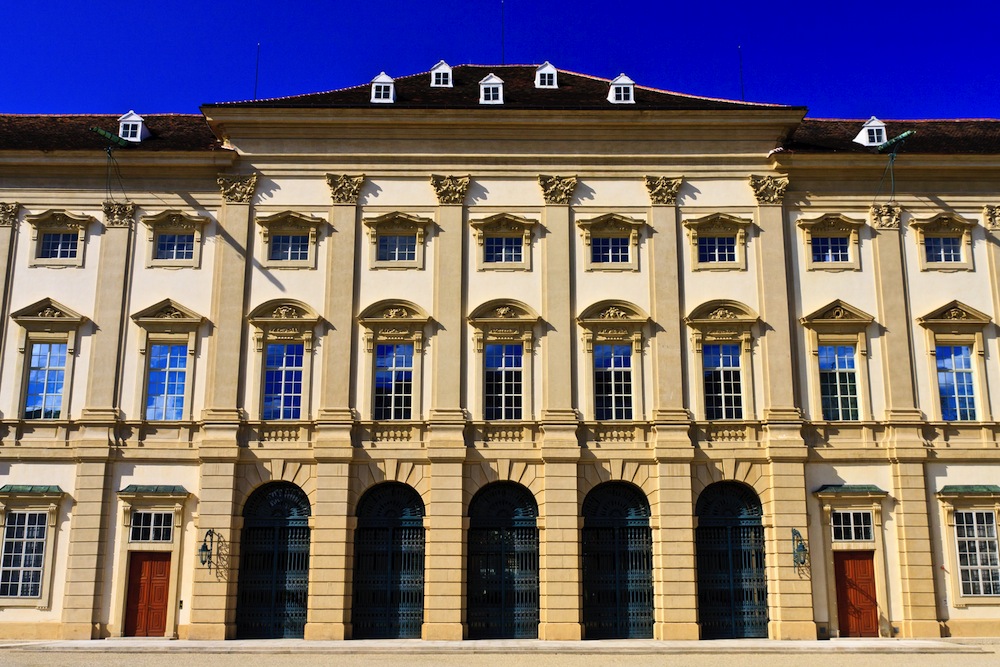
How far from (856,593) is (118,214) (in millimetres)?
24822

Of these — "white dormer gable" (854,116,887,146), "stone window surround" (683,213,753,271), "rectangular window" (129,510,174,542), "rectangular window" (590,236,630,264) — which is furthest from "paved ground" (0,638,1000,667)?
"white dormer gable" (854,116,887,146)

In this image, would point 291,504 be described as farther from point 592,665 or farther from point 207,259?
point 592,665

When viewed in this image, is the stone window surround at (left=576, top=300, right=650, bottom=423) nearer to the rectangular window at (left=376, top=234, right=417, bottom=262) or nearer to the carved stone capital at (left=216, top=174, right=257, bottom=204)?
the rectangular window at (left=376, top=234, right=417, bottom=262)

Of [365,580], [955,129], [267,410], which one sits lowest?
[365,580]

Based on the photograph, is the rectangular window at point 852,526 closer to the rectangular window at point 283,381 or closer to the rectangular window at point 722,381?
the rectangular window at point 722,381

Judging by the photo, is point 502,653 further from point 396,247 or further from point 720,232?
point 720,232

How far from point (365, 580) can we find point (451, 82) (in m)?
16.7

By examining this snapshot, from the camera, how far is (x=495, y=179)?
30922mm

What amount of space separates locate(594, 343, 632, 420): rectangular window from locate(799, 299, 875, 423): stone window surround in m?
5.47

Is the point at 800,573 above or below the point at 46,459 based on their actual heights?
below

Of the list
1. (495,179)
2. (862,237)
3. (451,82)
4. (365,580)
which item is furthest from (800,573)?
(451,82)

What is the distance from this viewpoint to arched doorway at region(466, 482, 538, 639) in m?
28.4

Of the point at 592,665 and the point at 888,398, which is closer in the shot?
the point at 592,665

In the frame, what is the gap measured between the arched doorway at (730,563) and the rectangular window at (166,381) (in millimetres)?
15812
